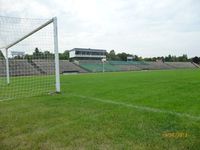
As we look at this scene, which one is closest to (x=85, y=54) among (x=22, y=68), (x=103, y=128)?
(x=22, y=68)

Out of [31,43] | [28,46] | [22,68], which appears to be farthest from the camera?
[22,68]

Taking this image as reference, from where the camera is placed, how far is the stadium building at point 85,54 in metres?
68.8

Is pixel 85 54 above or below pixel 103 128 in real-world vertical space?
above

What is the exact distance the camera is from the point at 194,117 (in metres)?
4.39

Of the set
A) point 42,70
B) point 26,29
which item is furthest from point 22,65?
point 26,29

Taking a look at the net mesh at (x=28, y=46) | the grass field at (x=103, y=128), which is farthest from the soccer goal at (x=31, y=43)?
the grass field at (x=103, y=128)

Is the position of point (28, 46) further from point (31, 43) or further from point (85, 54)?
point (85, 54)

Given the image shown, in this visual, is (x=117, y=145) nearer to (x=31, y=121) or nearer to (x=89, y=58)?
(x=31, y=121)

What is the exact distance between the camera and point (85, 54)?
70.4m

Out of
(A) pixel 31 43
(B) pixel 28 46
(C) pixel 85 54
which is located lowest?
(B) pixel 28 46

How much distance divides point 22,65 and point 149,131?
9344 millimetres
